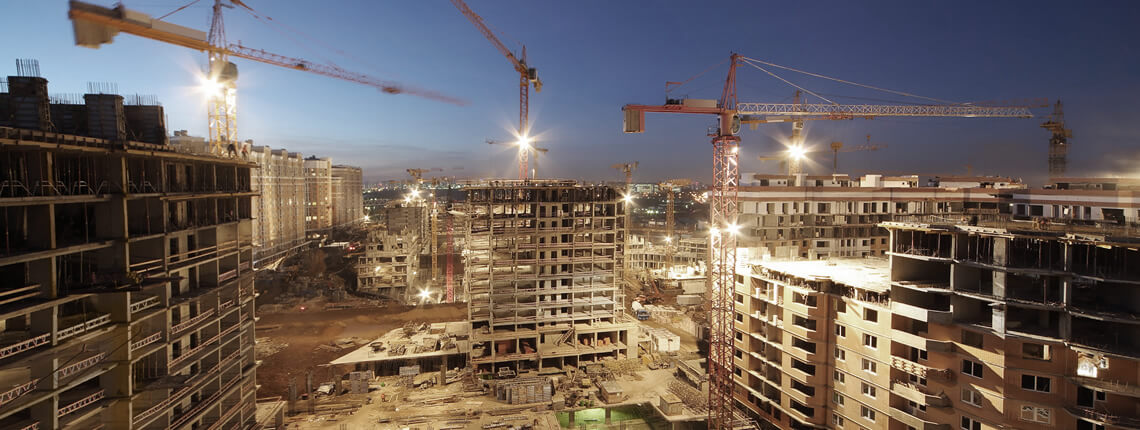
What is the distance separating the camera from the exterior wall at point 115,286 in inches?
388

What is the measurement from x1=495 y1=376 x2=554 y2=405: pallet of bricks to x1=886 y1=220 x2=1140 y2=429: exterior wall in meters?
16.7

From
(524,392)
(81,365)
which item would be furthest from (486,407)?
(81,365)

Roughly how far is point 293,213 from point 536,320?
174ft

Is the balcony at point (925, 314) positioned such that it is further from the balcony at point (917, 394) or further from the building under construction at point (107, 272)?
the building under construction at point (107, 272)

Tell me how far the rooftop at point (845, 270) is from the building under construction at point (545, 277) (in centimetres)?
1168

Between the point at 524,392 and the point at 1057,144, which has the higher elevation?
the point at 1057,144

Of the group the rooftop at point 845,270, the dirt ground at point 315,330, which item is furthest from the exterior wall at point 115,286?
the rooftop at point 845,270

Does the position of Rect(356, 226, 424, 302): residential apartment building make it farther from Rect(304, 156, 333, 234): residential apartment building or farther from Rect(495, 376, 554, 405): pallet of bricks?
Rect(304, 156, 333, 234): residential apartment building

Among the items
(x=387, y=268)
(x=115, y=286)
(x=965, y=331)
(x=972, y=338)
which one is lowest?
(x=387, y=268)

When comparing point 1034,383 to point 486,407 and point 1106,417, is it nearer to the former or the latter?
point 1106,417

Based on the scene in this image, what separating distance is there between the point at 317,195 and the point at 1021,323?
86035 mm

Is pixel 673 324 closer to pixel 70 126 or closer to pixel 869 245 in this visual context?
pixel 869 245

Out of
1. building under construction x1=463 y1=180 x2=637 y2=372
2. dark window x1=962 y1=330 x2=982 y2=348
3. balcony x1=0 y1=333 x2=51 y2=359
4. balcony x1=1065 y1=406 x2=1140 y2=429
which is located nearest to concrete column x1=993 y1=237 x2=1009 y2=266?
dark window x1=962 y1=330 x2=982 y2=348

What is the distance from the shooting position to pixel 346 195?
98625mm
